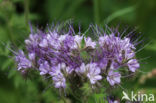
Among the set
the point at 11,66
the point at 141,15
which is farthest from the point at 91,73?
the point at 141,15

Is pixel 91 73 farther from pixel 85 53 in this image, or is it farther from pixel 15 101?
pixel 15 101

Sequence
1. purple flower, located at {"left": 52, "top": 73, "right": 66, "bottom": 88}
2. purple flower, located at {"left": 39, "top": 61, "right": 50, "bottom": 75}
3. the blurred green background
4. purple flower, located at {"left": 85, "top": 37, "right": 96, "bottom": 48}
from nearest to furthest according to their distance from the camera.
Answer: purple flower, located at {"left": 52, "top": 73, "right": 66, "bottom": 88}, purple flower, located at {"left": 39, "top": 61, "right": 50, "bottom": 75}, purple flower, located at {"left": 85, "top": 37, "right": 96, "bottom": 48}, the blurred green background

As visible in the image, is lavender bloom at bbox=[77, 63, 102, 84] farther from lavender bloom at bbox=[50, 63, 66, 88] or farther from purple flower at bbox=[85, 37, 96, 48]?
purple flower at bbox=[85, 37, 96, 48]

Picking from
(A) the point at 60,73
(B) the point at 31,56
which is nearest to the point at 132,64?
(A) the point at 60,73

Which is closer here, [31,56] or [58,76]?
[58,76]

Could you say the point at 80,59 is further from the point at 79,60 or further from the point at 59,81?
the point at 59,81

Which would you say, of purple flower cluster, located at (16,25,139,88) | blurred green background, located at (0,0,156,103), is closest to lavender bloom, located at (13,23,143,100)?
purple flower cluster, located at (16,25,139,88)
